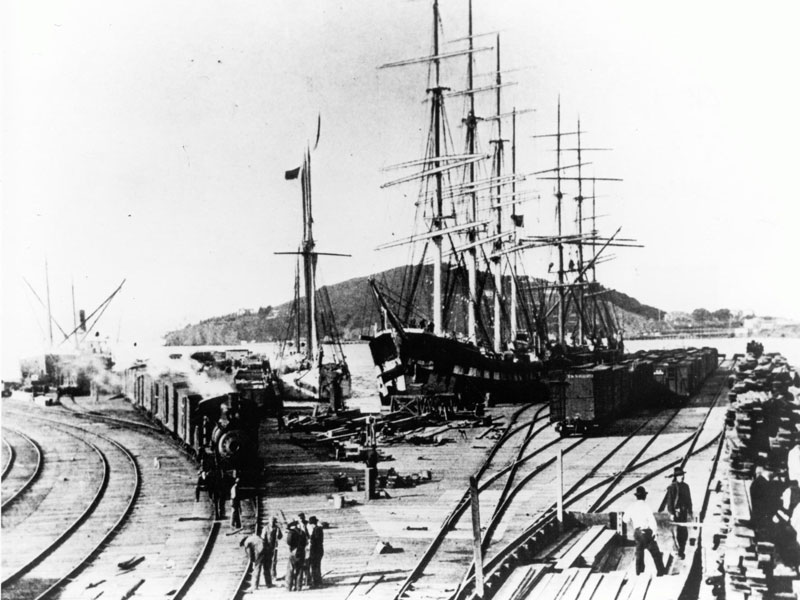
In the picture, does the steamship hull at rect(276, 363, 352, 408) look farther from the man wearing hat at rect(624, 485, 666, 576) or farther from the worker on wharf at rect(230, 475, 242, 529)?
the man wearing hat at rect(624, 485, 666, 576)

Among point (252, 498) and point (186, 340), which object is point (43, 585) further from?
point (186, 340)

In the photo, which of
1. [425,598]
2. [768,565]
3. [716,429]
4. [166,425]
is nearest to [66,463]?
[166,425]

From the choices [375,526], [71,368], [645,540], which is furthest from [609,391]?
[71,368]

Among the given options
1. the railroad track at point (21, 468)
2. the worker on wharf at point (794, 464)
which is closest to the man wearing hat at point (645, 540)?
the worker on wharf at point (794, 464)

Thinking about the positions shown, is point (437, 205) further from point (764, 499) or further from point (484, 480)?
point (764, 499)

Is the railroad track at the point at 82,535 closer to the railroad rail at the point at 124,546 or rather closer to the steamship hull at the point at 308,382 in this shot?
the railroad rail at the point at 124,546

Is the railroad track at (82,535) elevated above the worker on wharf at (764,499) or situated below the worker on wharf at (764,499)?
below

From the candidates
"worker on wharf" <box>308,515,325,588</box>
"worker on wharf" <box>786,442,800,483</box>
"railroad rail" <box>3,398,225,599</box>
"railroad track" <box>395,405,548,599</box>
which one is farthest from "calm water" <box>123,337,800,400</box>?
"railroad rail" <box>3,398,225,599</box>
